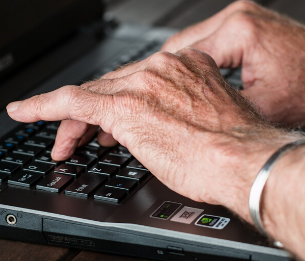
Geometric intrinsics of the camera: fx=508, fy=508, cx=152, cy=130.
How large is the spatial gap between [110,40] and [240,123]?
2.35ft

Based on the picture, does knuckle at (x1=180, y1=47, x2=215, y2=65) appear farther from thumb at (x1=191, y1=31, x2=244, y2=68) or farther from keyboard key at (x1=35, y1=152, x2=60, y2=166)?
keyboard key at (x1=35, y1=152, x2=60, y2=166)

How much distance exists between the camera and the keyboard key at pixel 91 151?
858mm

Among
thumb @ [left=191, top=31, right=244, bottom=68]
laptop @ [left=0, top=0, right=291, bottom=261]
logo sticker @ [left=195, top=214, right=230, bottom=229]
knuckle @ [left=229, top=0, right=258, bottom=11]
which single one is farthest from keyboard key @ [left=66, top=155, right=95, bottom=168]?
knuckle @ [left=229, top=0, right=258, bottom=11]

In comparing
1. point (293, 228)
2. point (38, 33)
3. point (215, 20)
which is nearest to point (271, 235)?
point (293, 228)

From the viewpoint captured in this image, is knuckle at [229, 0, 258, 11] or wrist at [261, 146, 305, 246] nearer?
wrist at [261, 146, 305, 246]

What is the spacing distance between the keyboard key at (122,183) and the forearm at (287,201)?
0.21 meters

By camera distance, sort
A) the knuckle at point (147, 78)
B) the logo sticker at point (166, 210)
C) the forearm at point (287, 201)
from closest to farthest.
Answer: the forearm at point (287, 201), the logo sticker at point (166, 210), the knuckle at point (147, 78)

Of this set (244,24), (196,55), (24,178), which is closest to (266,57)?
(244,24)

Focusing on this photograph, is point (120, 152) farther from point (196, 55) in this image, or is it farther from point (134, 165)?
point (196, 55)

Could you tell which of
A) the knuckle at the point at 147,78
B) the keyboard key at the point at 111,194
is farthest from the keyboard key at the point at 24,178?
the knuckle at the point at 147,78

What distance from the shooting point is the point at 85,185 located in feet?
2.50

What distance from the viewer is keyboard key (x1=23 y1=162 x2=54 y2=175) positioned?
A: 80 cm

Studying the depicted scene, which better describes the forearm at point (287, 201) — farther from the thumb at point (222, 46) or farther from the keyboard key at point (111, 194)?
the thumb at point (222, 46)

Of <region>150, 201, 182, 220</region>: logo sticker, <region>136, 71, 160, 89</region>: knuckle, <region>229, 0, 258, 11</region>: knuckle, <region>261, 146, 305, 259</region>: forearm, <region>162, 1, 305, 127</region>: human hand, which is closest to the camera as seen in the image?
<region>261, 146, 305, 259</region>: forearm
